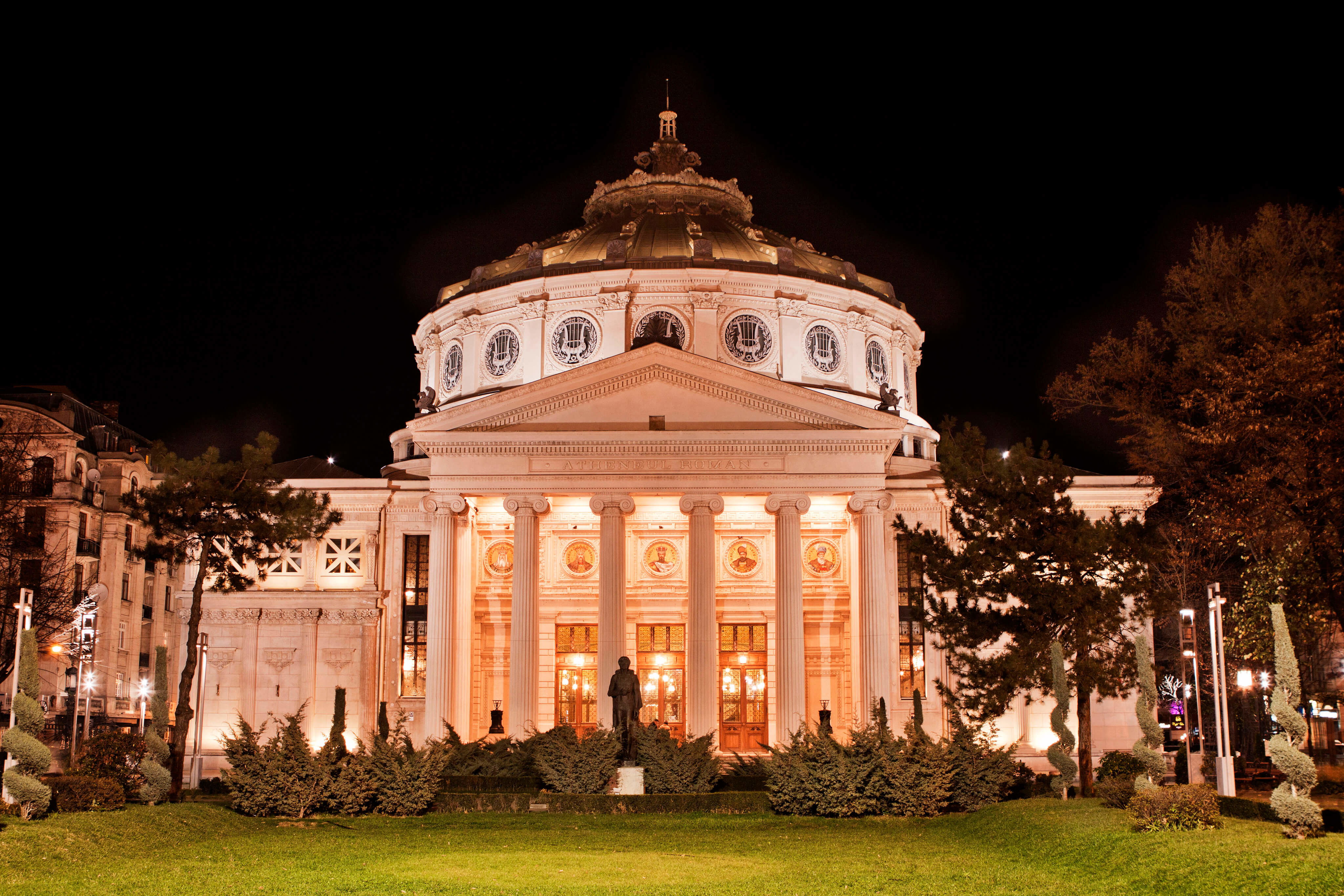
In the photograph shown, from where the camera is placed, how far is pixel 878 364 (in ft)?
210

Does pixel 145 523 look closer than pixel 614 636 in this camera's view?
Yes

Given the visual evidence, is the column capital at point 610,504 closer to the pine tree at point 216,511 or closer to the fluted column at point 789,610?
the fluted column at point 789,610

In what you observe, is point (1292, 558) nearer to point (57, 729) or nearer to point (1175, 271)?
point (1175, 271)

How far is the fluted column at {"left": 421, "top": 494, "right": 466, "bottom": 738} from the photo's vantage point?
47375mm

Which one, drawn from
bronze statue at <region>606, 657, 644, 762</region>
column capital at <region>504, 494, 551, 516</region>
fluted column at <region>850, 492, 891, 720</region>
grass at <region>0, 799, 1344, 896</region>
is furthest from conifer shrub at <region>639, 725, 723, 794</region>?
column capital at <region>504, 494, 551, 516</region>

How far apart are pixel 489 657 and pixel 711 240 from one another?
72.8 feet

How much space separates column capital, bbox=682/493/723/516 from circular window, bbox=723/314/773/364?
13064 millimetres

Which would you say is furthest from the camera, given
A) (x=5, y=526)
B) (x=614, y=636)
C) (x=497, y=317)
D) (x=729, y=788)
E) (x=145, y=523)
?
(x=497, y=317)

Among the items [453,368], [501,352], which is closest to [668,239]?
[501,352]

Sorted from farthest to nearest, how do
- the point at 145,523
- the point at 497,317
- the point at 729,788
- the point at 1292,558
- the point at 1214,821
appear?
the point at 497,317 < the point at 145,523 < the point at 729,788 < the point at 1292,558 < the point at 1214,821

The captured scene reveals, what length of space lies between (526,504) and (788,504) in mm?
9408

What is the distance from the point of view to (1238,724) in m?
65.1

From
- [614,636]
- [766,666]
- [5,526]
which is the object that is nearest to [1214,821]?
[614,636]

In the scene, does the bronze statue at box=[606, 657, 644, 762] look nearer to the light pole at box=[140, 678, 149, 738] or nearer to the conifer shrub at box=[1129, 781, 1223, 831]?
the conifer shrub at box=[1129, 781, 1223, 831]
